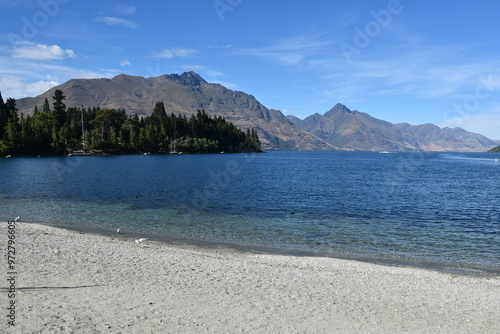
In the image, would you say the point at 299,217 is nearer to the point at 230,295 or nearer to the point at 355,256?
the point at 355,256

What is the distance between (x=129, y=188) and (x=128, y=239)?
3813cm

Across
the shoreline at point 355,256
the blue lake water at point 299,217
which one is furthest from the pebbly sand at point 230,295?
the blue lake water at point 299,217

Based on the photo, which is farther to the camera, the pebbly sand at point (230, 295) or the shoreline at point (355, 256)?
the shoreline at point (355, 256)

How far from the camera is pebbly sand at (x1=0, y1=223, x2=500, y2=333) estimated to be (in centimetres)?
1177

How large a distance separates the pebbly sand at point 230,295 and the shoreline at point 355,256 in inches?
67.5

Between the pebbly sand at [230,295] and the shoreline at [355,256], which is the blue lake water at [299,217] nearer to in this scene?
the shoreline at [355,256]

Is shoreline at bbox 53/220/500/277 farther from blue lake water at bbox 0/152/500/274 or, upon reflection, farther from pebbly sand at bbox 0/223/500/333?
pebbly sand at bbox 0/223/500/333

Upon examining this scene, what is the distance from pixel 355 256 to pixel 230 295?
12.6 metres

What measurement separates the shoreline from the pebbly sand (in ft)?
5.62

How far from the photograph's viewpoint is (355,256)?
79.2 ft

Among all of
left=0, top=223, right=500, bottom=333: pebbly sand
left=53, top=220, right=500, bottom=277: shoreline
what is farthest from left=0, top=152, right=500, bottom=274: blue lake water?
left=0, top=223, right=500, bottom=333: pebbly sand

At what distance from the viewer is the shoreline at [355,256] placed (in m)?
21.2

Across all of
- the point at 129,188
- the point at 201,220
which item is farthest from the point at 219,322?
the point at 129,188

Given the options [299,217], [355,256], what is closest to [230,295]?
[355,256]
